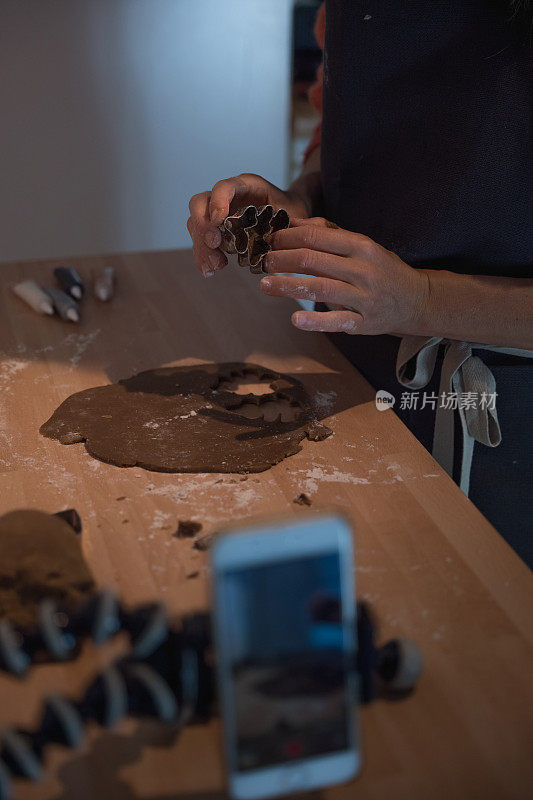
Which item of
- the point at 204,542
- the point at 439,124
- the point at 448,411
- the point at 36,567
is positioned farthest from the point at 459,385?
the point at 36,567

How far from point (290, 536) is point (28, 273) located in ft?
3.90

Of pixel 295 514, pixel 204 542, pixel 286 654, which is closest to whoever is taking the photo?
pixel 286 654

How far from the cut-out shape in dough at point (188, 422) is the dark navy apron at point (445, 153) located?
23cm

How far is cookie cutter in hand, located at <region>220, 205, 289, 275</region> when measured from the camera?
3.28 feet

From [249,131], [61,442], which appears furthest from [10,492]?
[249,131]

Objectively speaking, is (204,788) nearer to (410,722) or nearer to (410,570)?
(410,722)

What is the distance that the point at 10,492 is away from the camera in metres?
0.88

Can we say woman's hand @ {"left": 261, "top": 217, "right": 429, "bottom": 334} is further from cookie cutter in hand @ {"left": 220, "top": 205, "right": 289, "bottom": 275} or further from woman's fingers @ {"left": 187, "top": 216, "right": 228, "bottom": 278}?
woman's fingers @ {"left": 187, "top": 216, "right": 228, "bottom": 278}

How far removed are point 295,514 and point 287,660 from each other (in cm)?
14

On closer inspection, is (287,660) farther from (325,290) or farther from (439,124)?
Result: (439,124)

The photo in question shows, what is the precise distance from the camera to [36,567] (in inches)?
28.1

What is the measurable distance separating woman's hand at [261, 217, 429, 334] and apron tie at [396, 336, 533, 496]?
0.38 feet

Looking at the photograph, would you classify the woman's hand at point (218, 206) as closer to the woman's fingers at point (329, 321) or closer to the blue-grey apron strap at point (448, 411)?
the woman's fingers at point (329, 321)

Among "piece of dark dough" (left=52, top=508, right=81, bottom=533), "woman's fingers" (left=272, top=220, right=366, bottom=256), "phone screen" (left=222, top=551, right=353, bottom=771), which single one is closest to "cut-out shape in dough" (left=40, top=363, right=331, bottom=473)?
"piece of dark dough" (left=52, top=508, right=81, bottom=533)
